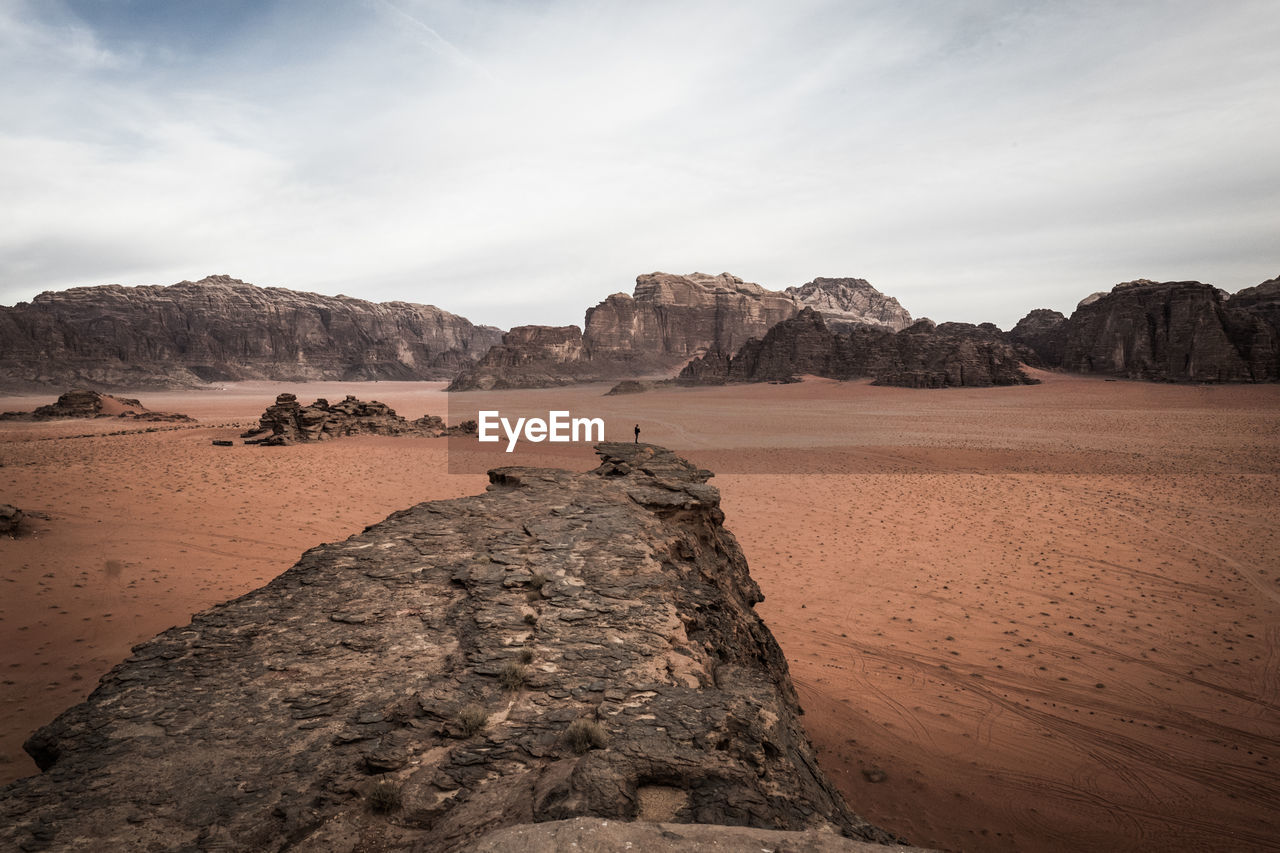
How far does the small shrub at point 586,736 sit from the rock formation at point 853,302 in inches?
5682

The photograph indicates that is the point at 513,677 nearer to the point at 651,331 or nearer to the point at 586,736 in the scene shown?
the point at 586,736

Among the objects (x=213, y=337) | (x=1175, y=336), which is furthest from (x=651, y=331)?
(x=213, y=337)

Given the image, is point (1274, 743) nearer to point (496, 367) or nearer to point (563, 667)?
point (563, 667)

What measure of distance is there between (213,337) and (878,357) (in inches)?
5046

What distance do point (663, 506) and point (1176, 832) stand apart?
533 centimetres

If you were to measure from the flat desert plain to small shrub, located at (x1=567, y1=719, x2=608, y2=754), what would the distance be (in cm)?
320

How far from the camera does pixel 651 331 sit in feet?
420

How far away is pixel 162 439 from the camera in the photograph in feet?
86.6

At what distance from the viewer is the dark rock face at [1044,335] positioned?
6581 cm

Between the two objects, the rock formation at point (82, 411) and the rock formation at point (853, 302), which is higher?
the rock formation at point (853, 302)

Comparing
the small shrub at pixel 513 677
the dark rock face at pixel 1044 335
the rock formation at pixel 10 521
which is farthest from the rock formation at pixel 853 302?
the small shrub at pixel 513 677

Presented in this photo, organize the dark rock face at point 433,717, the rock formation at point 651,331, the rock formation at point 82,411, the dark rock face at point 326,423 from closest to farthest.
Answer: the dark rock face at point 433,717
the dark rock face at point 326,423
the rock formation at point 82,411
the rock formation at point 651,331

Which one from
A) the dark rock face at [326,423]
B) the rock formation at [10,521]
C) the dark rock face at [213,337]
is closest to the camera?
the rock formation at [10,521]

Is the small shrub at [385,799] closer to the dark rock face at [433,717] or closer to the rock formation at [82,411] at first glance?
the dark rock face at [433,717]
